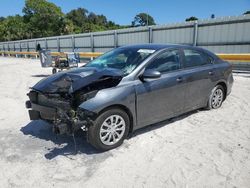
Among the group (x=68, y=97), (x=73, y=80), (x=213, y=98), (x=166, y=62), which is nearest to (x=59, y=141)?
(x=68, y=97)

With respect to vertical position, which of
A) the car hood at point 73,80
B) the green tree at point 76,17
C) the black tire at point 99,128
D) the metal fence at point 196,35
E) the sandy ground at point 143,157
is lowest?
the sandy ground at point 143,157

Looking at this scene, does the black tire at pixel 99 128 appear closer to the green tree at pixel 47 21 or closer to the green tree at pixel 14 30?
the green tree at pixel 47 21

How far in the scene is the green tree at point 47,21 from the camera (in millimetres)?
60219

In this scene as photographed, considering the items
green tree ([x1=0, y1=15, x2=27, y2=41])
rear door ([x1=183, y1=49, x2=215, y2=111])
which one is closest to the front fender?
rear door ([x1=183, y1=49, x2=215, y2=111])

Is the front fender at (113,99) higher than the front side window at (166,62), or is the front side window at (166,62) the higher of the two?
the front side window at (166,62)

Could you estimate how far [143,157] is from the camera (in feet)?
12.0

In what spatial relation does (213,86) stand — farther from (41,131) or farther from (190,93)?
(41,131)

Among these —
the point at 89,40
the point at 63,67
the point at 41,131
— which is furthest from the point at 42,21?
the point at 41,131

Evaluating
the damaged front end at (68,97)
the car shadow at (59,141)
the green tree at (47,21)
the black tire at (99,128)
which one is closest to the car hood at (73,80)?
the damaged front end at (68,97)

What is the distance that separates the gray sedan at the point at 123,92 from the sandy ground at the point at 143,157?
0.32 m

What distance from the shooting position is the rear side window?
4.96 metres

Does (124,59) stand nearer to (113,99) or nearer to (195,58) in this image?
(113,99)

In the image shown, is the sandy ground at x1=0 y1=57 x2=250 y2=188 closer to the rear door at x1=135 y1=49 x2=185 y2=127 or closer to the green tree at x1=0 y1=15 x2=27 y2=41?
the rear door at x1=135 y1=49 x2=185 y2=127

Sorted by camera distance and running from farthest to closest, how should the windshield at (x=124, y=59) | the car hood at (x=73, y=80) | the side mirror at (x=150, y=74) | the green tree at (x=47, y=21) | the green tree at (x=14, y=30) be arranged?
the green tree at (x=14, y=30) → the green tree at (x=47, y=21) → the windshield at (x=124, y=59) → the side mirror at (x=150, y=74) → the car hood at (x=73, y=80)
